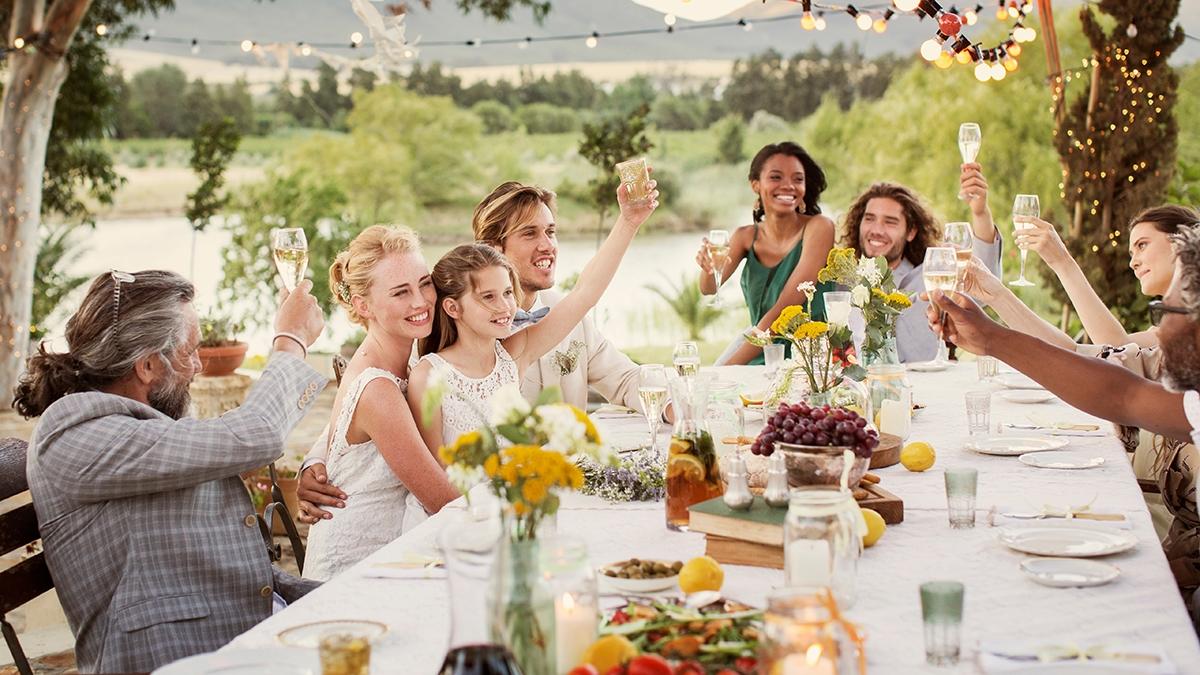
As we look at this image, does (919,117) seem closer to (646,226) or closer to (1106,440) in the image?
(646,226)

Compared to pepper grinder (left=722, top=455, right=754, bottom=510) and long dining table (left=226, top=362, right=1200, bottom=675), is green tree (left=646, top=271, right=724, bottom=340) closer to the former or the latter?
long dining table (left=226, top=362, right=1200, bottom=675)

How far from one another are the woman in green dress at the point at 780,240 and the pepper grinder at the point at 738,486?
2940 mm

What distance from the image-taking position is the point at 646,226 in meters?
10.1

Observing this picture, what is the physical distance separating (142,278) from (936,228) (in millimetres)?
3177

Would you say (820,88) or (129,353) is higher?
(820,88)

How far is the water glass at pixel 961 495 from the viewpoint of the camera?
2.12m

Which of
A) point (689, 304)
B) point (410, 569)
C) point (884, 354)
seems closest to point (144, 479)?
point (410, 569)

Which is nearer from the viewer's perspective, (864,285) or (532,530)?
(532,530)

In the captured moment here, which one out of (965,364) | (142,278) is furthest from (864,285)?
(142,278)

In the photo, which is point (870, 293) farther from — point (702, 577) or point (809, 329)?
point (702, 577)

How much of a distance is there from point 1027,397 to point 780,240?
5.77 feet

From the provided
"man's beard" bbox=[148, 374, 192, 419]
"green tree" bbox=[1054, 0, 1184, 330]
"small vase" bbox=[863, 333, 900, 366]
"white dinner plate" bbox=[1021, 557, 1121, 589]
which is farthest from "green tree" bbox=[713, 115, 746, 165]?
"white dinner plate" bbox=[1021, 557, 1121, 589]

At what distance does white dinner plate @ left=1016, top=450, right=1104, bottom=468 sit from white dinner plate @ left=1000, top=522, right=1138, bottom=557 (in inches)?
21.8

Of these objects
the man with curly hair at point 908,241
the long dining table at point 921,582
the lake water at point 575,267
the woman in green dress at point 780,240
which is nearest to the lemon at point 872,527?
the long dining table at point 921,582
